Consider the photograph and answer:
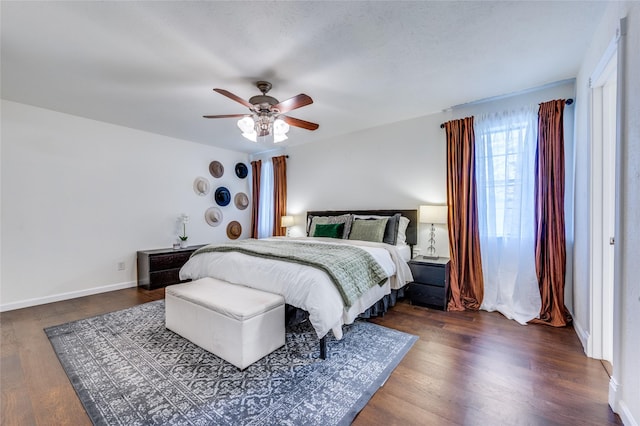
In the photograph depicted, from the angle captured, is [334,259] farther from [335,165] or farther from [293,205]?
[293,205]

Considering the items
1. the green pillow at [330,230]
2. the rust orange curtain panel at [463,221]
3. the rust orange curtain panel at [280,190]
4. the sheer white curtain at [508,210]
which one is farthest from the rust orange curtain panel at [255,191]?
the sheer white curtain at [508,210]

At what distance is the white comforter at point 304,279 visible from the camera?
203 cm

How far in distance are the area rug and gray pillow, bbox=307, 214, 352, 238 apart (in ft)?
5.15

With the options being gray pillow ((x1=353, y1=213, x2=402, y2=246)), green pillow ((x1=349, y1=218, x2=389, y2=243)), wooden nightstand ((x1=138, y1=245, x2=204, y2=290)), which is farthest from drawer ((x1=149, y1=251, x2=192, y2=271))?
gray pillow ((x1=353, y1=213, x2=402, y2=246))

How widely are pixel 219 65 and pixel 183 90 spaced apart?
78cm

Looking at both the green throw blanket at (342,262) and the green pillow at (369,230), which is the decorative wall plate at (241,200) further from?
the green pillow at (369,230)

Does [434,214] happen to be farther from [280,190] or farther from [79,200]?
[79,200]

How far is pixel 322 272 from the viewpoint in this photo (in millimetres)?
2199

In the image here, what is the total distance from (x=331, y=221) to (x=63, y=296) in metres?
3.85

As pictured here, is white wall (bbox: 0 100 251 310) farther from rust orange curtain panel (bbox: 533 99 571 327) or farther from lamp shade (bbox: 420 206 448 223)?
rust orange curtain panel (bbox: 533 99 571 327)

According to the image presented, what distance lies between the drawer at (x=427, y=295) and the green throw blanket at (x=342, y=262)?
76 cm

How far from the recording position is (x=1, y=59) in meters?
2.30

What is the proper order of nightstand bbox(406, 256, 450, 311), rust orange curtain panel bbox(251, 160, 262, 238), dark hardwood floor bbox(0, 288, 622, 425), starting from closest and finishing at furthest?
dark hardwood floor bbox(0, 288, 622, 425), nightstand bbox(406, 256, 450, 311), rust orange curtain panel bbox(251, 160, 262, 238)

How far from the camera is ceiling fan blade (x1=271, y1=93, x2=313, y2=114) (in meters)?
2.34
